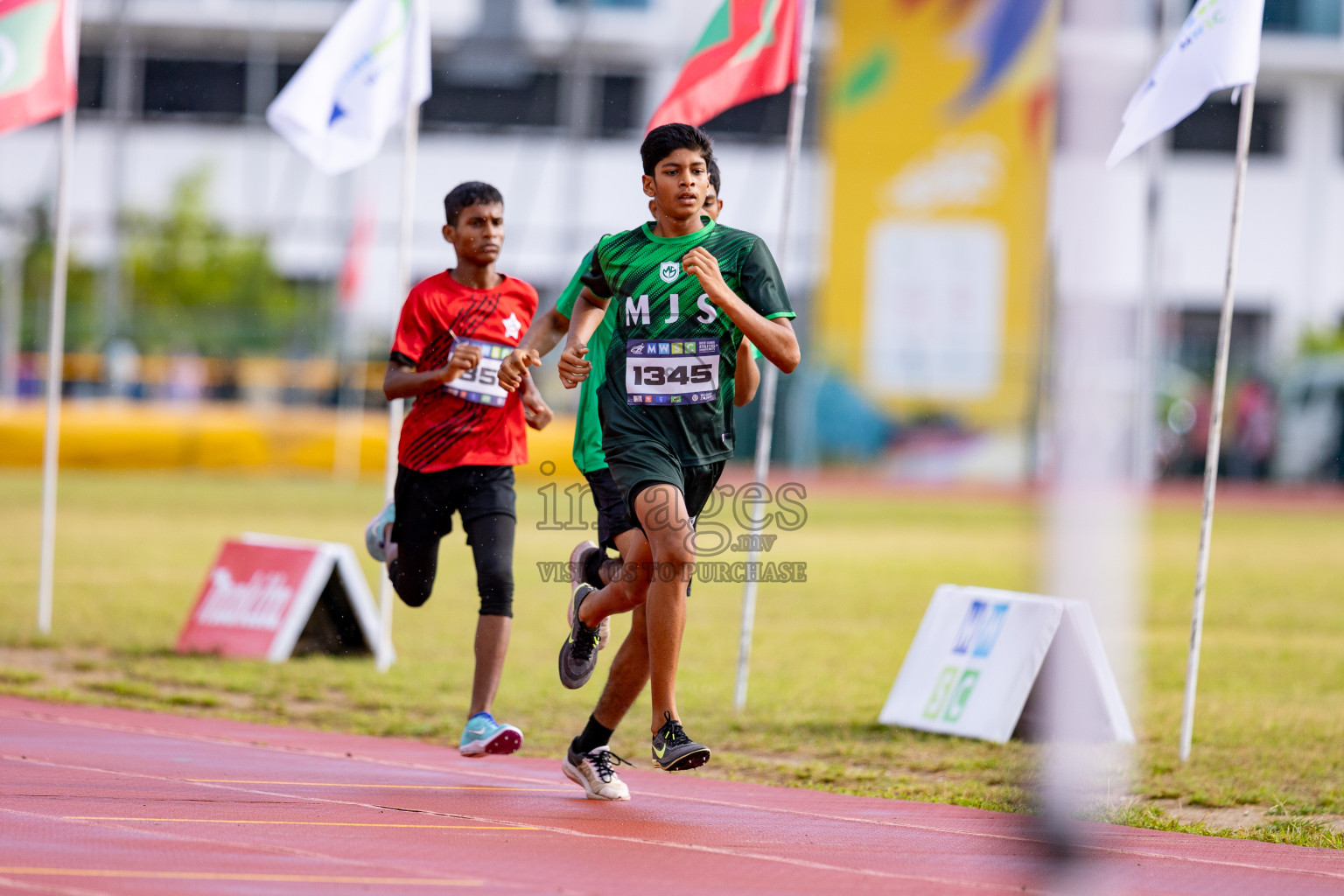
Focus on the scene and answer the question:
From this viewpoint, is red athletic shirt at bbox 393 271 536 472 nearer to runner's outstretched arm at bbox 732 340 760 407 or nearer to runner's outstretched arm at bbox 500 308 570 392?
runner's outstretched arm at bbox 500 308 570 392

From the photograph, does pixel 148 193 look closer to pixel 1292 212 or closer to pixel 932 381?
pixel 932 381

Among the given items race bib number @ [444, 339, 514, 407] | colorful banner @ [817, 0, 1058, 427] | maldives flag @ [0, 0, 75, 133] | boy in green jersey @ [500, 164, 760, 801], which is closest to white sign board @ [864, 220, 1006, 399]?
colorful banner @ [817, 0, 1058, 427]

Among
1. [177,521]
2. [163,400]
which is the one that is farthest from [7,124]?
[163,400]

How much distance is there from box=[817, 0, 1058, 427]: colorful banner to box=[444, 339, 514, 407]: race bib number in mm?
20285

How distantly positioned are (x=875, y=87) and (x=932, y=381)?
637cm

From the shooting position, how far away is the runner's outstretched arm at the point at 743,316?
515 centimetres

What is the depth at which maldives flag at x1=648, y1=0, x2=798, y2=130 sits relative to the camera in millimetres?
8320

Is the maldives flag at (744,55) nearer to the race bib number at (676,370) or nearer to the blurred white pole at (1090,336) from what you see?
the race bib number at (676,370)

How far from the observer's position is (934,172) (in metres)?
28.0

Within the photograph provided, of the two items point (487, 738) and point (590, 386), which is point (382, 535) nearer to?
point (487, 738)

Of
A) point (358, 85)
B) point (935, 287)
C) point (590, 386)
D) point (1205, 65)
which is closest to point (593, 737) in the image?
point (590, 386)

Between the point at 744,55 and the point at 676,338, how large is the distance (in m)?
3.31

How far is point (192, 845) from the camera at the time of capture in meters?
4.70

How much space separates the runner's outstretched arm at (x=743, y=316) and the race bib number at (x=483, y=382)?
1.55m
